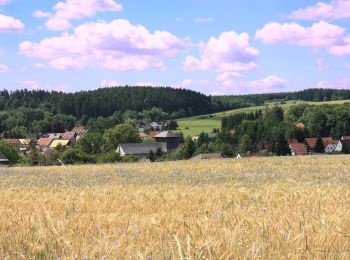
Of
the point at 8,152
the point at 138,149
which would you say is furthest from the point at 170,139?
the point at 8,152

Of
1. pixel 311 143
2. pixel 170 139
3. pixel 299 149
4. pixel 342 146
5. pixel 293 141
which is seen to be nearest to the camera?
pixel 299 149

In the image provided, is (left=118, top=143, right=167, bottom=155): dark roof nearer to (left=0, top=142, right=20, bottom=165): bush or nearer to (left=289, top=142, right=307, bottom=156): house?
(left=0, top=142, right=20, bottom=165): bush

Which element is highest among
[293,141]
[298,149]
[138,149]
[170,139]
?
[293,141]

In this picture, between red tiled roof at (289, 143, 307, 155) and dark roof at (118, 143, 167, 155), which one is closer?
red tiled roof at (289, 143, 307, 155)

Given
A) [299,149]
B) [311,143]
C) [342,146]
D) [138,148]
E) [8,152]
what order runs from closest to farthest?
[8,152] < [299,149] < [342,146] < [138,148] < [311,143]

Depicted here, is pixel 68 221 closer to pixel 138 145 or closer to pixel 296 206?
pixel 296 206

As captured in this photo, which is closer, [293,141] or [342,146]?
[342,146]

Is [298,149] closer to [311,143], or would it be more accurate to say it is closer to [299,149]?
[299,149]

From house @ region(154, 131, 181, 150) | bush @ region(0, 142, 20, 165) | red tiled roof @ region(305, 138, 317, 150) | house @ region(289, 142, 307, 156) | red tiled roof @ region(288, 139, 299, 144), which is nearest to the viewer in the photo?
bush @ region(0, 142, 20, 165)

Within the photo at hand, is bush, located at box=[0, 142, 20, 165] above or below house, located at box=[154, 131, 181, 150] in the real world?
above

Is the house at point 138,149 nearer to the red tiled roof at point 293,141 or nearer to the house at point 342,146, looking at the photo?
the red tiled roof at point 293,141

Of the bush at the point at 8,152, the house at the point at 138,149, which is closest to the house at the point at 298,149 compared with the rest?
the house at the point at 138,149

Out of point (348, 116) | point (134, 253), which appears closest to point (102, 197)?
point (134, 253)

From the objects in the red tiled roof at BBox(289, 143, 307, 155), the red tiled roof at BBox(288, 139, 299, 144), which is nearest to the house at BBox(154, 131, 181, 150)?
the red tiled roof at BBox(288, 139, 299, 144)
